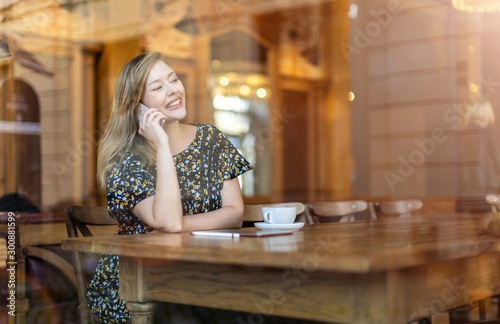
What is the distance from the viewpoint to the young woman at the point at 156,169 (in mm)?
1662

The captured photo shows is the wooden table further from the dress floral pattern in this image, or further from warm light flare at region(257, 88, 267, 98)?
warm light flare at region(257, 88, 267, 98)

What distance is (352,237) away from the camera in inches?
57.1

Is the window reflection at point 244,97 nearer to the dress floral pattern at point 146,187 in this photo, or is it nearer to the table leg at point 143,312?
the dress floral pattern at point 146,187

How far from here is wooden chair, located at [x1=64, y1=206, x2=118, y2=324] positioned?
1895mm

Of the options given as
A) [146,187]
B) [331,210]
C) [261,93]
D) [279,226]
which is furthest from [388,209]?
[261,93]

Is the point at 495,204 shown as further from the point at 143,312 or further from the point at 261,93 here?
the point at 261,93

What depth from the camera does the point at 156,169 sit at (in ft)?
5.67

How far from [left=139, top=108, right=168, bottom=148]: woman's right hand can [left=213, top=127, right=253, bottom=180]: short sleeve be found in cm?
29

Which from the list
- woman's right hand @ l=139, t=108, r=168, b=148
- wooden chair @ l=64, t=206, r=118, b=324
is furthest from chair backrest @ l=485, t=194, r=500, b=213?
wooden chair @ l=64, t=206, r=118, b=324

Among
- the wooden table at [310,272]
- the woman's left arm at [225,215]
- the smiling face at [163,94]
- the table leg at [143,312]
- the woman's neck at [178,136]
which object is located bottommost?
the table leg at [143,312]

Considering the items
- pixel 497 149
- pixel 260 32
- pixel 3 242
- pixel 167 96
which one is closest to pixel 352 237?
pixel 167 96

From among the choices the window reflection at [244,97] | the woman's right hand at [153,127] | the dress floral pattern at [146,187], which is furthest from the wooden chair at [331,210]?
the window reflection at [244,97]

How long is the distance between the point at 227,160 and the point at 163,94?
1.03 feet

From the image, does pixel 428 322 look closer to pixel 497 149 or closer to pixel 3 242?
pixel 3 242
